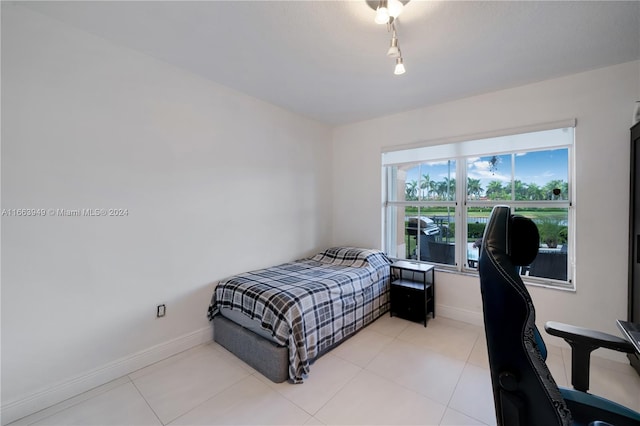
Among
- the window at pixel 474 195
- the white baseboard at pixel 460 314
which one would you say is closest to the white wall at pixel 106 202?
the window at pixel 474 195

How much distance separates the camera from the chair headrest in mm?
896

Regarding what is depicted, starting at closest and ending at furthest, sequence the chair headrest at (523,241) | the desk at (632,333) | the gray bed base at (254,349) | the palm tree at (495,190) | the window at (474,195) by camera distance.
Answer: the chair headrest at (523,241), the desk at (632,333), the gray bed base at (254,349), the window at (474,195), the palm tree at (495,190)

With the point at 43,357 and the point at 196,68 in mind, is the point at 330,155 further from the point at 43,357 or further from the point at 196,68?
the point at 43,357

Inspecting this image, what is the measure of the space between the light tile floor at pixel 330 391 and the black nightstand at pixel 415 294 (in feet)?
1.58

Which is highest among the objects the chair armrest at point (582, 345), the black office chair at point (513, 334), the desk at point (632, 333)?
the black office chair at point (513, 334)

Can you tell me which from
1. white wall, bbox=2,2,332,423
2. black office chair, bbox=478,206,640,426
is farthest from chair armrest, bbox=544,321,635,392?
white wall, bbox=2,2,332,423

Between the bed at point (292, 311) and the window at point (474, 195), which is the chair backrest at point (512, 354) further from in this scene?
the window at point (474, 195)

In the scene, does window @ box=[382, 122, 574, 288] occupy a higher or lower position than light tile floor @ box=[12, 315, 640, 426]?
higher

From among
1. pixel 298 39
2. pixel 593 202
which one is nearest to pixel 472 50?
pixel 298 39

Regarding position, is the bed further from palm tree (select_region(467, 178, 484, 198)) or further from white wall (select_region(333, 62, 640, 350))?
palm tree (select_region(467, 178, 484, 198))

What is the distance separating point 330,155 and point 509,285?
11.1 feet

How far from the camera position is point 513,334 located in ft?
2.50

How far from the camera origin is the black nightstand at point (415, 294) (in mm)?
2797

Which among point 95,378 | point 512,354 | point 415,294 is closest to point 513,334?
point 512,354
